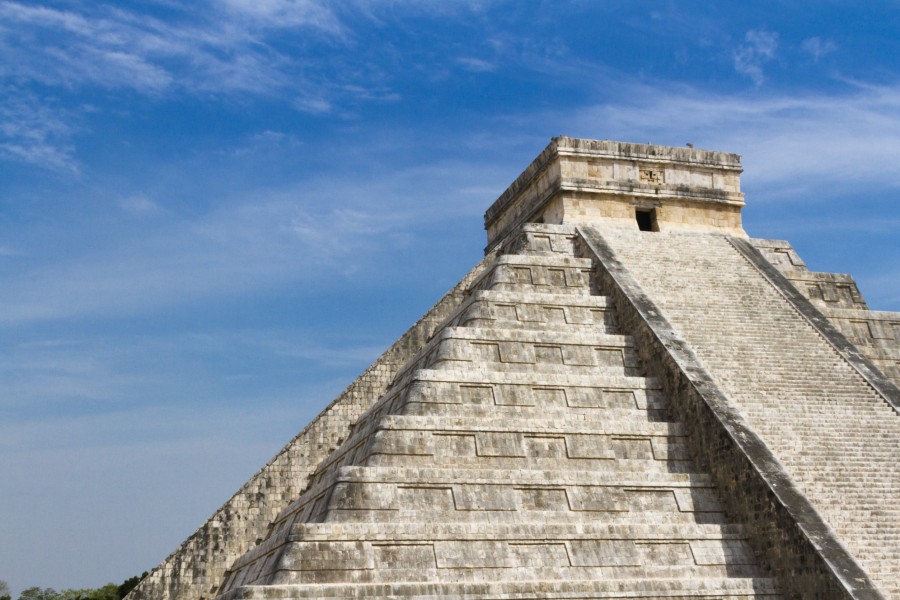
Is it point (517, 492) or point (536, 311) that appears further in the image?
point (536, 311)

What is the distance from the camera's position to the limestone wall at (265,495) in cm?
1471

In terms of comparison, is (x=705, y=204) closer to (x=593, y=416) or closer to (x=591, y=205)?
(x=591, y=205)

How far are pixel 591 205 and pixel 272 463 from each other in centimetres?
728

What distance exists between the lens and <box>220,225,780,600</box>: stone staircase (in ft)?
36.4

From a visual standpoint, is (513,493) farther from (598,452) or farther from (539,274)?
(539,274)

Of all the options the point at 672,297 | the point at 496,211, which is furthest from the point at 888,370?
the point at 496,211

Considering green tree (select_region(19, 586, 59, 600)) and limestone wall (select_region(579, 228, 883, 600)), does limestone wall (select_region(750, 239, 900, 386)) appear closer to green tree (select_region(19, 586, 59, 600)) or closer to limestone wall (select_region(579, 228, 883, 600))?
limestone wall (select_region(579, 228, 883, 600))

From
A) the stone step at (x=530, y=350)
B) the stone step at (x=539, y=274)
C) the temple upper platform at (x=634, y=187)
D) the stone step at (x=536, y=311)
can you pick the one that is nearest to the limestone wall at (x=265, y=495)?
the stone step at (x=539, y=274)

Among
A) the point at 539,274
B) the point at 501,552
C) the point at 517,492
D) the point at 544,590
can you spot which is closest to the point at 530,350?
the point at 539,274

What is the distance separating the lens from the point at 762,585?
38.2 ft

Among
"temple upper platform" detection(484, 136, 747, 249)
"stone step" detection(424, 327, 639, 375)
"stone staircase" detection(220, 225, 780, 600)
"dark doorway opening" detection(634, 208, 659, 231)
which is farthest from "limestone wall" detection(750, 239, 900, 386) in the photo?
"stone staircase" detection(220, 225, 780, 600)

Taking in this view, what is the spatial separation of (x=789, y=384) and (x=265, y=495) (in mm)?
7722

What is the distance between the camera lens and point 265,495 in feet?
51.8

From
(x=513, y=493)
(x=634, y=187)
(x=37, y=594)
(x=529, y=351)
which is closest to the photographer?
(x=513, y=493)
